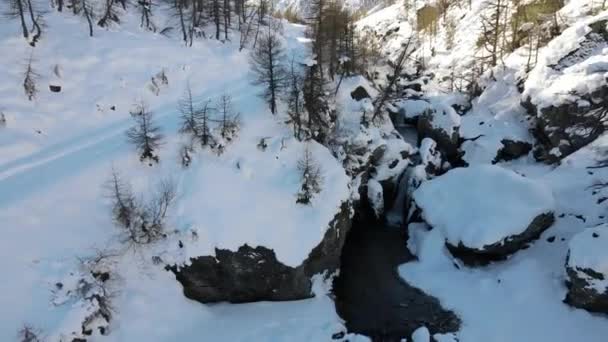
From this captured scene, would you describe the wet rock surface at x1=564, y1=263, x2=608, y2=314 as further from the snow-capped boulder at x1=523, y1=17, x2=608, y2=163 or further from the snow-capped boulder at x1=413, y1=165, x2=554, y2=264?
the snow-capped boulder at x1=523, y1=17, x2=608, y2=163

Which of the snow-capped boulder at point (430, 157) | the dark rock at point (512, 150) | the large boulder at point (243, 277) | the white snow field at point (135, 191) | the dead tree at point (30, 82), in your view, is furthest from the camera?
the dark rock at point (512, 150)

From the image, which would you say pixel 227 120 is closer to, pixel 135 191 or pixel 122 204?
pixel 135 191

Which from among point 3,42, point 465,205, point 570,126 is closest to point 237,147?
point 465,205

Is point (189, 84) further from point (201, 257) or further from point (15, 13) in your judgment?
point (201, 257)

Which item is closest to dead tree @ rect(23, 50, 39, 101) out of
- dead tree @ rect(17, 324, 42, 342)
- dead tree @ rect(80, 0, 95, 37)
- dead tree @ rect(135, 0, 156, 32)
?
dead tree @ rect(80, 0, 95, 37)

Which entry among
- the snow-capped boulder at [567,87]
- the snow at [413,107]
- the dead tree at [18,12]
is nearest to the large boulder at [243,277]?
the snow-capped boulder at [567,87]

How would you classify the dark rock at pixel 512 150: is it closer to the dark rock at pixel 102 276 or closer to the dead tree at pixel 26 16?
the dark rock at pixel 102 276
